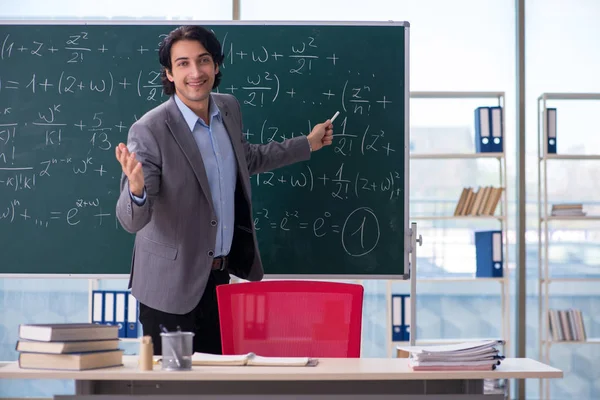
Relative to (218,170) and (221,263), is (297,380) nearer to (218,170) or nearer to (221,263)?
(221,263)

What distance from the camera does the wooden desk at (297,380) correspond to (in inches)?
80.4

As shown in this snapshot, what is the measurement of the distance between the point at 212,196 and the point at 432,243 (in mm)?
2541

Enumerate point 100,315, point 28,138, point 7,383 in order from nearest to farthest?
1. point 28,138
2. point 100,315
3. point 7,383

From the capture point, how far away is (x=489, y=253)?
5270 mm

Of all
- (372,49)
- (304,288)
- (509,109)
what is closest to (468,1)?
(509,109)

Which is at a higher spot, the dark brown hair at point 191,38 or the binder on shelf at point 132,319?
the dark brown hair at point 191,38

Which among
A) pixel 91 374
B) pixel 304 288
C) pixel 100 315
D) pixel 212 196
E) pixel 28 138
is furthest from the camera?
pixel 100 315

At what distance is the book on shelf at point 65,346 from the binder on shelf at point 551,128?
3913mm

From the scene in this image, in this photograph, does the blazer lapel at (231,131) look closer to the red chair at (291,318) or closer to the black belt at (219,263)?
the black belt at (219,263)

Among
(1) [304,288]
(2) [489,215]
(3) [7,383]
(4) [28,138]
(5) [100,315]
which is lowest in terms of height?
(3) [7,383]

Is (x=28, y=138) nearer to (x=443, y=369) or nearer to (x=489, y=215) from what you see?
(x=443, y=369)

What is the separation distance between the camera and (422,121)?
5.51 m

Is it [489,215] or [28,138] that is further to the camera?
[489,215]

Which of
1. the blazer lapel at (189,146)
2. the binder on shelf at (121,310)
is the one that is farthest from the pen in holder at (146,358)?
the binder on shelf at (121,310)
